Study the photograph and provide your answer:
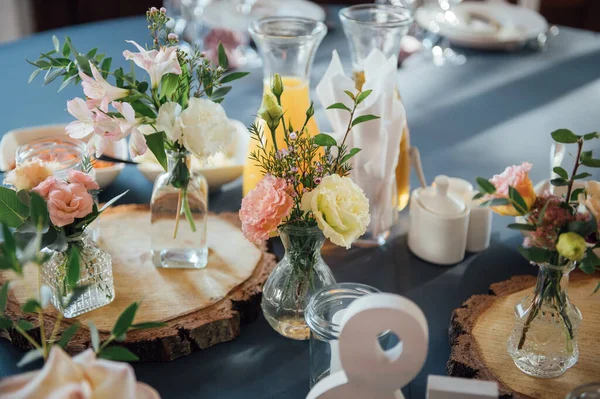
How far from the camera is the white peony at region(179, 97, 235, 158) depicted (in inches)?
36.0

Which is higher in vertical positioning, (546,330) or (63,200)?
(63,200)

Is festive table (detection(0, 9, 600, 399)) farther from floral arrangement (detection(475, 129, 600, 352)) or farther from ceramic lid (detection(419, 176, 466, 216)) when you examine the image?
floral arrangement (detection(475, 129, 600, 352))

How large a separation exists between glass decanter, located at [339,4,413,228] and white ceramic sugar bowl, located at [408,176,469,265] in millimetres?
81

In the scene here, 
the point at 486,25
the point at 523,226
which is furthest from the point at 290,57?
the point at 486,25

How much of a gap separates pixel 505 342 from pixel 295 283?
306 mm

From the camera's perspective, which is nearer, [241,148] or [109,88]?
[109,88]

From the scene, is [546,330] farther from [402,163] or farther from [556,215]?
[402,163]

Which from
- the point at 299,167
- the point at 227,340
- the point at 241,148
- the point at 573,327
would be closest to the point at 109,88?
the point at 299,167

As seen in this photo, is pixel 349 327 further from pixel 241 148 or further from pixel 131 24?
pixel 131 24

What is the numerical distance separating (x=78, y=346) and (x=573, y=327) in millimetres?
656

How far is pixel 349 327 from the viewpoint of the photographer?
717 millimetres

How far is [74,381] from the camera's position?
0.61 metres

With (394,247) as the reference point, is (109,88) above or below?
above

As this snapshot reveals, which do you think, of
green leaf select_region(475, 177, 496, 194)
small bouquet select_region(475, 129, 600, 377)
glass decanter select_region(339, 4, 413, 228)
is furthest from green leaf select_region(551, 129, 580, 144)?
glass decanter select_region(339, 4, 413, 228)
